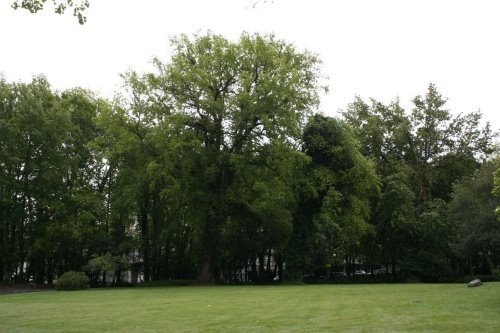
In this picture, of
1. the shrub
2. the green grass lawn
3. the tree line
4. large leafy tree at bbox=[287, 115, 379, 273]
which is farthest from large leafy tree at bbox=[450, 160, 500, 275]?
the shrub

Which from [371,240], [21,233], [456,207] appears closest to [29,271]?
[21,233]

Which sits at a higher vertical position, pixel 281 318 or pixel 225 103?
pixel 225 103

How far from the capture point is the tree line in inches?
1432

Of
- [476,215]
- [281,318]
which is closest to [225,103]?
[476,215]

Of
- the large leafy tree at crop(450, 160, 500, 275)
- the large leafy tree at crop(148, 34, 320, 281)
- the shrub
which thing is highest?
the large leafy tree at crop(148, 34, 320, 281)

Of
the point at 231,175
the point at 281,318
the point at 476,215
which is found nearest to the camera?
the point at 281,318

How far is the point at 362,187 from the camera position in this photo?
41.9m

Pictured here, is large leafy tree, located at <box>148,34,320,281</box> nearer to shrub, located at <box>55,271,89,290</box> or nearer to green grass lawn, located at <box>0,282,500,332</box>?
shrub, located at <box>55,271,89,290</box>

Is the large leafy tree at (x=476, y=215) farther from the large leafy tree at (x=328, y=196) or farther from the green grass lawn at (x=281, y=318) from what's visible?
the green grass lawn at (x=281, y=318)

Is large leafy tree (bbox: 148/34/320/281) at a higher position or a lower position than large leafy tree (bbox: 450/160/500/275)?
higher

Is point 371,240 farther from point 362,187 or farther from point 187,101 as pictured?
point 187,101

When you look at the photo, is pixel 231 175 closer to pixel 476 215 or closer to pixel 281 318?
pixel 476 215

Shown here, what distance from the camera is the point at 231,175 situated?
126 feet

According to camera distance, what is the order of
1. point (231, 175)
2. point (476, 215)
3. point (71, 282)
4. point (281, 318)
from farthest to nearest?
point (231, 175) < point (476, 215) < point (71, 282) < point (281, 318)
